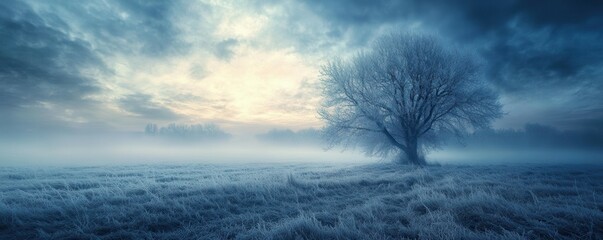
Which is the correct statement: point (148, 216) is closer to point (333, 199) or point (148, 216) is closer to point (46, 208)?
point (46, 208)

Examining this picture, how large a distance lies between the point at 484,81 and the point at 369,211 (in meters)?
20.1

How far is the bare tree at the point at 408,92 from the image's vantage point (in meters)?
19.0

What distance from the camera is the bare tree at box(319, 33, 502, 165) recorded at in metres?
19.0

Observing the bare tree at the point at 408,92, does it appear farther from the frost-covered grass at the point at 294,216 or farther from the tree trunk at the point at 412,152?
the frost-covered grass at the point at 294,216

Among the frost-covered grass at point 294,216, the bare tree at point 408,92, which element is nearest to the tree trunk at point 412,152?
the bare tree at point 408,92

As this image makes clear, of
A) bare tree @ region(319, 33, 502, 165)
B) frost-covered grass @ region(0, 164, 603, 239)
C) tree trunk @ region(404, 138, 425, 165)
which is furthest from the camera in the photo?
tree trunk @ region(404, 138, 425, 165)

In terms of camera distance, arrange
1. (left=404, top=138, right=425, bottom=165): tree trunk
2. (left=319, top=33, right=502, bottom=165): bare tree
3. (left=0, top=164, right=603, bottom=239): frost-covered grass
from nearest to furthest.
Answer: (left=0, top=164, right=603, bottom=239): frost-covered grass
(left=319, top=33, right=502, bottom=165): bare tree
(left=404, top=138, right=425, bottom=165): tree trunk

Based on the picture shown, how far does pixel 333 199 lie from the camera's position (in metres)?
7.85

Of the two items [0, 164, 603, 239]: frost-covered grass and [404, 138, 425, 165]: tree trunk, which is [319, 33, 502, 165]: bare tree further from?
[0, 164, 603, 239]: frost-covered grass

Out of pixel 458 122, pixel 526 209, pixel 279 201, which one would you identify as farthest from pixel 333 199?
pixel 458 122

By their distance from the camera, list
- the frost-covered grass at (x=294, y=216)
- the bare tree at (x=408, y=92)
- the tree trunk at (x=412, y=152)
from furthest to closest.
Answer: the tree trunk at (x=412, y=152) → the bare tree at (x=408, y=92) → the frost-covered grass at (x=294, y=216)

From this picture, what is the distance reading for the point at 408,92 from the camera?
2053 centimetres

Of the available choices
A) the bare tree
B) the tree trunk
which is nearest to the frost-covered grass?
the bare tree

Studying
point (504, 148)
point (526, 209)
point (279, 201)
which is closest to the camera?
point (526, 209)
